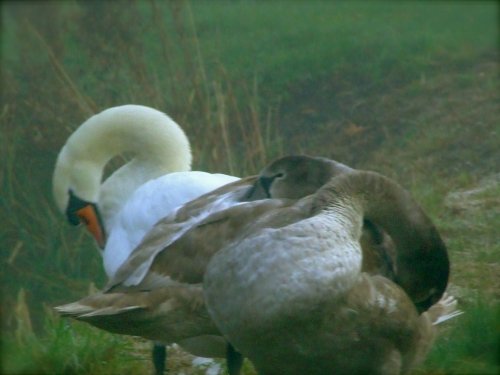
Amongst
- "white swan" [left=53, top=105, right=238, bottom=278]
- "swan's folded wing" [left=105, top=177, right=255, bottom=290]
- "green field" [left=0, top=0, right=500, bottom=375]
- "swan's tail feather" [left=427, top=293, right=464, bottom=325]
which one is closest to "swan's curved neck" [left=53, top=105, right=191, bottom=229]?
"white swan" [left=53, top=105, right=238, bottom=278]

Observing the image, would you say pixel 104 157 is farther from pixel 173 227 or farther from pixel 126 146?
pixel 173 227

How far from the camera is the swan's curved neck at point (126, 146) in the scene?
6.49 metres

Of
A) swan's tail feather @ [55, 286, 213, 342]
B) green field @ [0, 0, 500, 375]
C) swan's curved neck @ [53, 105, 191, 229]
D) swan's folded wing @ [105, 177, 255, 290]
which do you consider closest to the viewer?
swan's tail feather @ [55, 286, 213, 342]

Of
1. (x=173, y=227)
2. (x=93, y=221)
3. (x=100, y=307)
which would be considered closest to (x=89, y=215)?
(x=93, y=221)

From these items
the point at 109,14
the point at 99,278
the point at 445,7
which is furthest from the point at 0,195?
the point at 445,7

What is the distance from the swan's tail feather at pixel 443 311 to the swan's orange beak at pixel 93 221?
2330 millimetres

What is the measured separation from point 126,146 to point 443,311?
8.39 feet

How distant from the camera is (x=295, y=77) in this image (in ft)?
34.7

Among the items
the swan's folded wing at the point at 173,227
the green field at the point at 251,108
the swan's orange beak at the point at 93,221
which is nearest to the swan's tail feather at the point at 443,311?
the green field at the point at 251,108

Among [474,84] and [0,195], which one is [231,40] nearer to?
[474,84]

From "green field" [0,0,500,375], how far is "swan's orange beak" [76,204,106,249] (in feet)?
2.09

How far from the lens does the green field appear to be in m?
5.30

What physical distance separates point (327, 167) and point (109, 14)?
475cm

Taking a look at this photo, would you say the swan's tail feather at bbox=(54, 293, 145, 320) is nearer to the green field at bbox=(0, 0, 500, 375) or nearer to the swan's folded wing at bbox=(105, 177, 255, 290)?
the swan's folded wing at bbox=(105, 177, 255, 290)
